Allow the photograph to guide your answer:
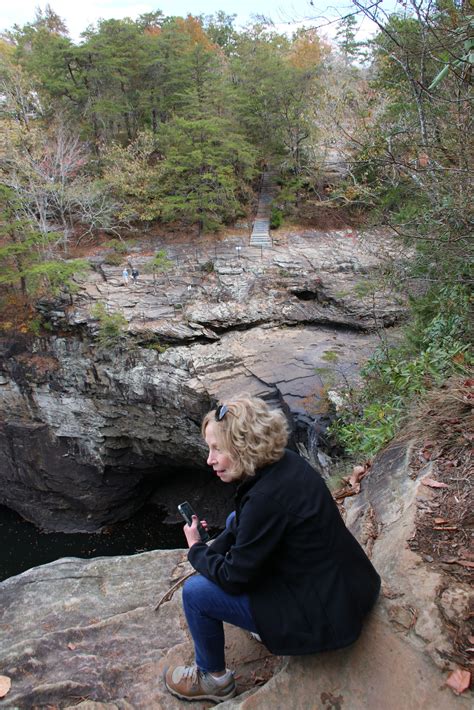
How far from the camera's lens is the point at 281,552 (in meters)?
2.19

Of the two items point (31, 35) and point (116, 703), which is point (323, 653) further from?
point (31, 35)

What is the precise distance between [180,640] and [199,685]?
75 centimetres

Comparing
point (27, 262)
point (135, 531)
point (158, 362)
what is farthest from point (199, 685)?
point (27, 262)

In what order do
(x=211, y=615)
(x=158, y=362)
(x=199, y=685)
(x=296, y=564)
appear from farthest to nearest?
1. (x=158, y=362)
2. (x=199, y=685)
3. (x=211, y=615)
4. (x=296, y=564)

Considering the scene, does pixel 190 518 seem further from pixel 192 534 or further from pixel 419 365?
pixel 419 365

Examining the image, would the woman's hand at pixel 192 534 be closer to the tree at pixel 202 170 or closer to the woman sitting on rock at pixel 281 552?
the woman sitting on rock at pixel 281 552

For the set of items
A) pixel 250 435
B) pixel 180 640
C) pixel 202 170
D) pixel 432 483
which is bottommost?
pixel 180 640

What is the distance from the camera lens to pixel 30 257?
1454 cm

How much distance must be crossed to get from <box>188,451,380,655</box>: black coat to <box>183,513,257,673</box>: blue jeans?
173mm

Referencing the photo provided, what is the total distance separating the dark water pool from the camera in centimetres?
1390

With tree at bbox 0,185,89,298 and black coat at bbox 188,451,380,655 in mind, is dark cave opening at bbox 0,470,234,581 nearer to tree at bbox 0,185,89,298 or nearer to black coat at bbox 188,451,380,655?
tree at bbox 0,185,89,298

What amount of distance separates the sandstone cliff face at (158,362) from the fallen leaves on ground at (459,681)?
8.69 meters

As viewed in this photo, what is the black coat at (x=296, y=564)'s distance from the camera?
82.5 inches

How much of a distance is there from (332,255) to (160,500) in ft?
34.2
